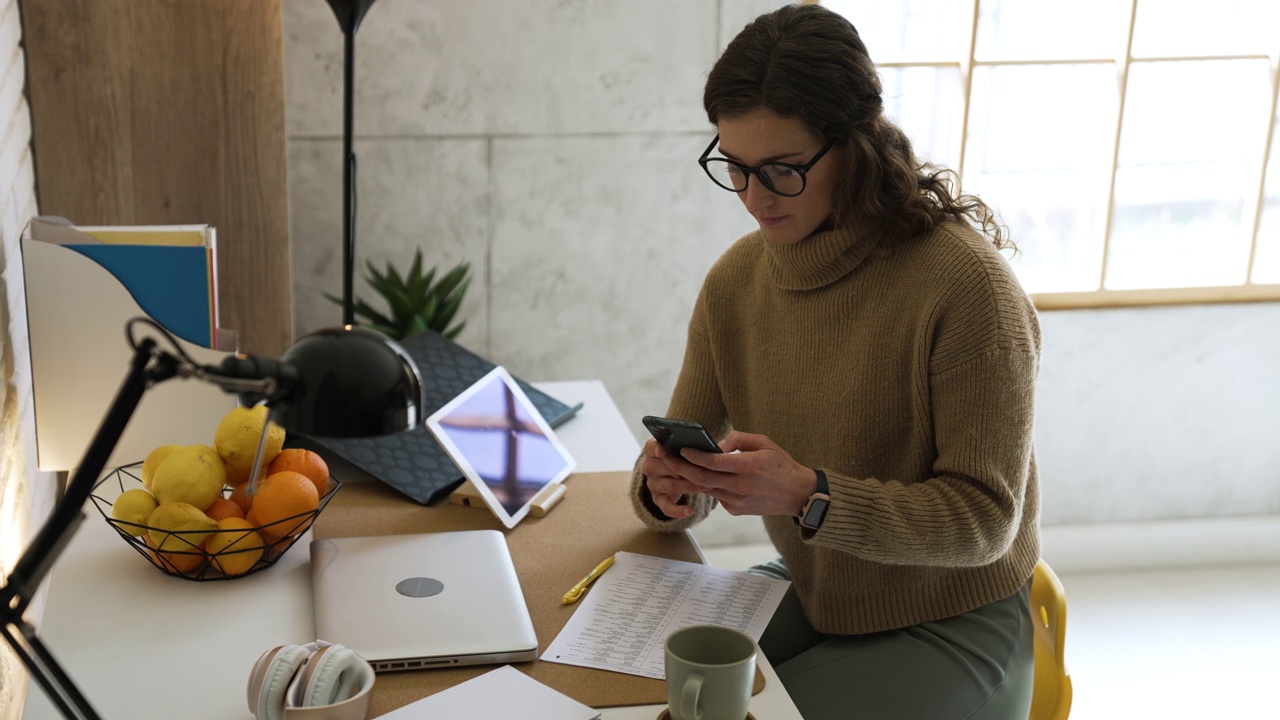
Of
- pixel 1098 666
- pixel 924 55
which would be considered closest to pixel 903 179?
pixel 924 55

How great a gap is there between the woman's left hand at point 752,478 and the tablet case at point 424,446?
0.42m

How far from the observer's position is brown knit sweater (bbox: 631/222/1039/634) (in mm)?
1487

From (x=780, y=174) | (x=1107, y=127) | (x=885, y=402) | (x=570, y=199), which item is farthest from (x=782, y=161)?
(x=1107, y=127)

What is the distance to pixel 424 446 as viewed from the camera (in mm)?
1837

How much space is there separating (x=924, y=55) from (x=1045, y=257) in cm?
73

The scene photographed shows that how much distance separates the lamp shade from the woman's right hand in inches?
21.5

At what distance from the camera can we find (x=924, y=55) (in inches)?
125

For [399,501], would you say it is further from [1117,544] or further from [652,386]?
[1117,544]

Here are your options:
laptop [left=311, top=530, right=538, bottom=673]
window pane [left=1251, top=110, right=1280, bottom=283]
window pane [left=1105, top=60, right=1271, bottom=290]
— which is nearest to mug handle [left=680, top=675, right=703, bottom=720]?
laptop [left=311, top=530, right=538, bottom=673]

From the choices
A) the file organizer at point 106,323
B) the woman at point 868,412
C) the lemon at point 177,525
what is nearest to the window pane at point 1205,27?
the woman at point 868,412

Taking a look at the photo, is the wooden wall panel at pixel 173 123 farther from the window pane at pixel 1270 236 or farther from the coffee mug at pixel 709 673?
the window pane at pixel 1270 236

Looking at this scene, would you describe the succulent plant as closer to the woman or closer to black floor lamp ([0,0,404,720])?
the woman

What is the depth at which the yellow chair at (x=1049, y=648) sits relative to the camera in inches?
63.6

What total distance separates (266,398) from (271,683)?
36 centimetres
